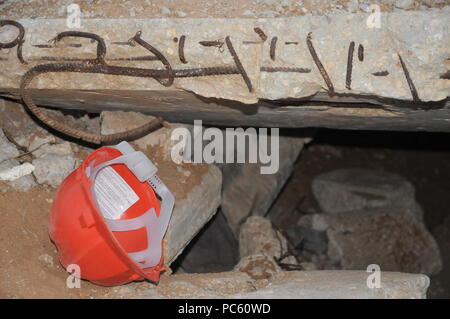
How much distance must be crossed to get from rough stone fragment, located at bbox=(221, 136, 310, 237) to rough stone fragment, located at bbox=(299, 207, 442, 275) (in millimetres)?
453

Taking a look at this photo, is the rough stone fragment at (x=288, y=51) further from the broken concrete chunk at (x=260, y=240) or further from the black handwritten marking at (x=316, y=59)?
the broken concrete chunk at (x=260, y=240)

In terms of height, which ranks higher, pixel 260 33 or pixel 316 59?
pixel 260 33

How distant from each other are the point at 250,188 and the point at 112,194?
1610mm

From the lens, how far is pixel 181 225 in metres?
2.81

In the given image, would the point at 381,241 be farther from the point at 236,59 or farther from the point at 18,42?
the point at 18,42

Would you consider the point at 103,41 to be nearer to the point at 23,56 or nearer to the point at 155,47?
the point at 155,47

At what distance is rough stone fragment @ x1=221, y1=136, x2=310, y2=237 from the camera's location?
3.80 metres

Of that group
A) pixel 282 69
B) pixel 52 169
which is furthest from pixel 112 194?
pixel 282 69

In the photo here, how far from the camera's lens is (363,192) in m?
4.23

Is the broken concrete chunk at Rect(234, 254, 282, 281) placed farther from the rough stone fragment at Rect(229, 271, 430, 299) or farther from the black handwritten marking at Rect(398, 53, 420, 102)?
the black handwritten marking at Rect(398, 53, 420, 102)

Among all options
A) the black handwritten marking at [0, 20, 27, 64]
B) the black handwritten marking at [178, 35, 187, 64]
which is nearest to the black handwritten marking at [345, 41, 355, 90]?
the black handwritten marking at [178, 35, 187, 64]

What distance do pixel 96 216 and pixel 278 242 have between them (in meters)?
1.71

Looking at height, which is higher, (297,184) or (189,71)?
(189,71)

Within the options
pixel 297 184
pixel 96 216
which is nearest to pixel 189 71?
pixel 96 216
